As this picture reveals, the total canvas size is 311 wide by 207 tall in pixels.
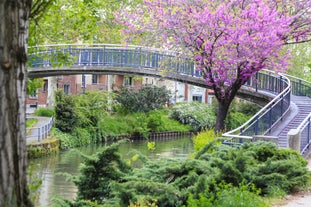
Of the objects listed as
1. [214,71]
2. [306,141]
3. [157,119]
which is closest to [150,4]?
[214,71]

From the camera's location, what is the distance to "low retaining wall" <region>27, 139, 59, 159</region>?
22.9 meters

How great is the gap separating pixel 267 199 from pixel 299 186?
1057mm

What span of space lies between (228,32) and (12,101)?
15931mm

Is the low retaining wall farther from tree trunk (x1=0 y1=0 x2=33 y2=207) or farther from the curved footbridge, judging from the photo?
tree trunk (x1=0 y1=0 x2=33 y2=207)

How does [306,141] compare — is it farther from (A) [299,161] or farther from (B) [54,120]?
(B) [54,120]

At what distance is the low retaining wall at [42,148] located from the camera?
22859mm

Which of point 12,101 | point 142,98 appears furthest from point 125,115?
point 12,101

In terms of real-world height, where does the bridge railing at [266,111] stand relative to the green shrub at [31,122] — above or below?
above

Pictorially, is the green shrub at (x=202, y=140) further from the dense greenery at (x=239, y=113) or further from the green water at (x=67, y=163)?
the dense greenery at (x=239, y=113)

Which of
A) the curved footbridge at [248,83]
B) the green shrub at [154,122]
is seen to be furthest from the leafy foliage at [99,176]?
the green shrub at [154,122]

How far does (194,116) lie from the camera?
40312 mm

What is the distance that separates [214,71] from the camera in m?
20.3

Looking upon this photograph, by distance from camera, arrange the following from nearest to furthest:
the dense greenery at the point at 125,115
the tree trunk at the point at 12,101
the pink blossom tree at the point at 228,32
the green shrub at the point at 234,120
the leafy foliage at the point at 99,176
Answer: the tree trunk at the point at 12,101 < the leafy foliage at the point at 99,176 < the pink blossom tree at the point at 228,32 < the dense greenery at the point at 125,115 < the green shrub at the point at 234,120

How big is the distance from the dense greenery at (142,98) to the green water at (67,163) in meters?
4.55
